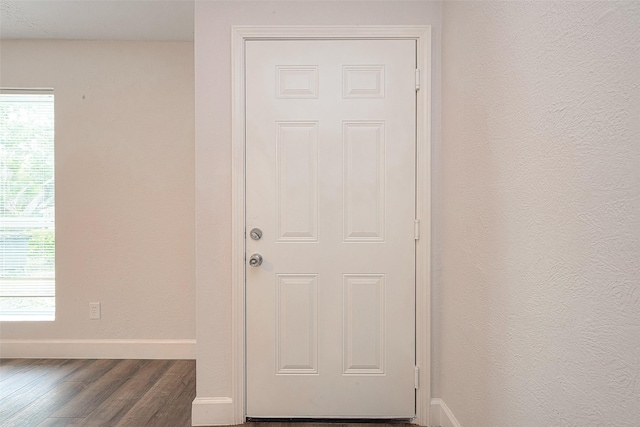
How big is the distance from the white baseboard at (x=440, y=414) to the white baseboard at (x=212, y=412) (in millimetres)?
1049

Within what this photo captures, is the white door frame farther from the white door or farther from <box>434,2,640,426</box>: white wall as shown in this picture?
<box>434,2,640,426</box>: white wall

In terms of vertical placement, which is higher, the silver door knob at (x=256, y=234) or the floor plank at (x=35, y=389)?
the silver door knob at (x=256, y=234)

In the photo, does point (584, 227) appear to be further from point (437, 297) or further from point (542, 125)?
point (437, 297)

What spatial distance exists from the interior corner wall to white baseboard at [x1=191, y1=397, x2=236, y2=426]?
0.11ft

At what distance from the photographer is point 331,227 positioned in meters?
2.32

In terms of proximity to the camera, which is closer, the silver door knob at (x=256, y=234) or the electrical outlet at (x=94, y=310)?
the silver door knob at (x=256, y=234)

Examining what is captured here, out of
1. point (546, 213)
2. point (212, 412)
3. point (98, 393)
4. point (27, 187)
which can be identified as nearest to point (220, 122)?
point (212, 412)

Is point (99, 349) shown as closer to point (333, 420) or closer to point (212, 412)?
point (212, 412)

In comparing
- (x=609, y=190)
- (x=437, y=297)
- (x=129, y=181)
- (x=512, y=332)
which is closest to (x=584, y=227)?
(x=609, y=190)

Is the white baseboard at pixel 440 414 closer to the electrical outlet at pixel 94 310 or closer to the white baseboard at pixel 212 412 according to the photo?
the white baseboard at pixel 212 412

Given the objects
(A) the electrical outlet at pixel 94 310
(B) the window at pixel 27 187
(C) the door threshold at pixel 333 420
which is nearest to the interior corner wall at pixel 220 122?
(C) the door threshold at pixel 333 420

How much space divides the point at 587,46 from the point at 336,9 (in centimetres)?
148

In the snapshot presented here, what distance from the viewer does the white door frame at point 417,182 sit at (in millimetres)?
2285

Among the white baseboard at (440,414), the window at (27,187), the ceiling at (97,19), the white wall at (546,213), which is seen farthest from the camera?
the window at (27,187)
